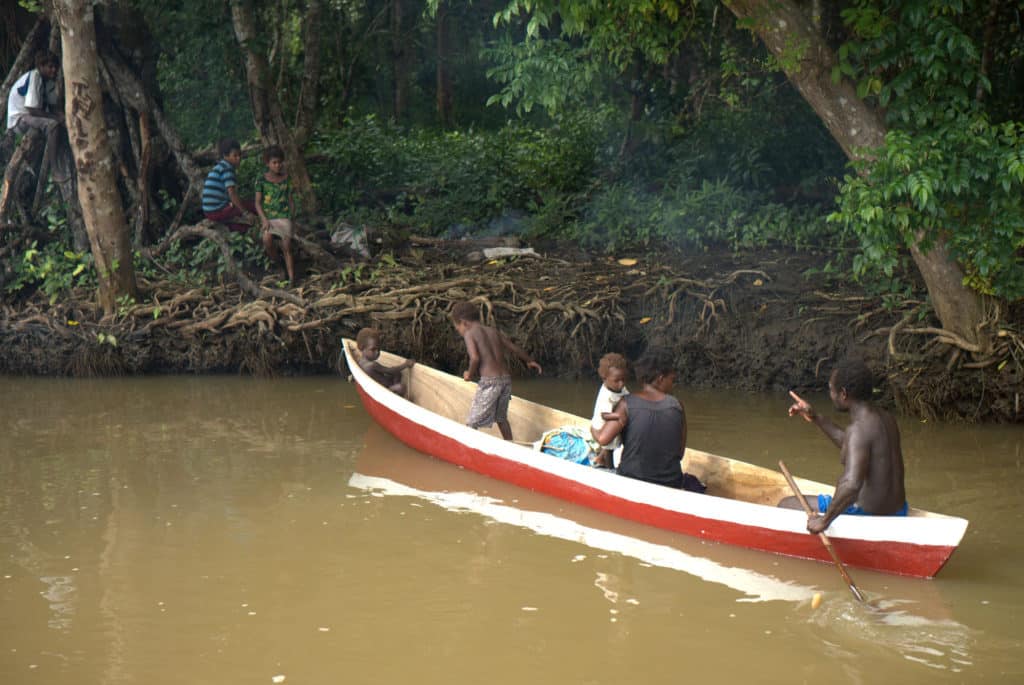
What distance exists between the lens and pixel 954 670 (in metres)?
4.69

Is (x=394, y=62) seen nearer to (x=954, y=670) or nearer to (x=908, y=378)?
(x=908, y=378)

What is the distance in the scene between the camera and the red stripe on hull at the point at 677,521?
5.71 metres

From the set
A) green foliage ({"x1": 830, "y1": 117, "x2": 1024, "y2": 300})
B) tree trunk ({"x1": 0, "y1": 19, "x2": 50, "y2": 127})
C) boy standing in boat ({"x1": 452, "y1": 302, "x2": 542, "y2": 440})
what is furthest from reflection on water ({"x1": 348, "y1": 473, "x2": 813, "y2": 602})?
tree trunk ({"x1": 0, "y1": 19, "x2": 50, "y2": 127})

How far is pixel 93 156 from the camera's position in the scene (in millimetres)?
11336

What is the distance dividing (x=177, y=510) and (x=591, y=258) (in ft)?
20.9

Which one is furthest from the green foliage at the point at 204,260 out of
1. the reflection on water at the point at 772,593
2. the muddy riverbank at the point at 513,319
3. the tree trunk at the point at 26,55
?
the reflection on water at the point at 772,593

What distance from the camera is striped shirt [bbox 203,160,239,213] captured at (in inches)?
473

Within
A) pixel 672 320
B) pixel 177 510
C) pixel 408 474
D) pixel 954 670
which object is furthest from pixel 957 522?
pixel 672 320

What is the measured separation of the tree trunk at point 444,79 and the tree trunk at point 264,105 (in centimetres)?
719

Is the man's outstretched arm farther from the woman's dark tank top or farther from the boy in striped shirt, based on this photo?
the boy in striped shirt

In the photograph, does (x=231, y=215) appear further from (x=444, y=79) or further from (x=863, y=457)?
(x=444, y=79)

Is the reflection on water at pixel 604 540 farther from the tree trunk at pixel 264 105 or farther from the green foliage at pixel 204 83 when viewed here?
the green foliage at pixel 204 83

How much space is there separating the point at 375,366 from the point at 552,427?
1789 mm

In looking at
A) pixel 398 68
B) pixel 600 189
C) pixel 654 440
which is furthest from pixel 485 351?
pixel 398 68
